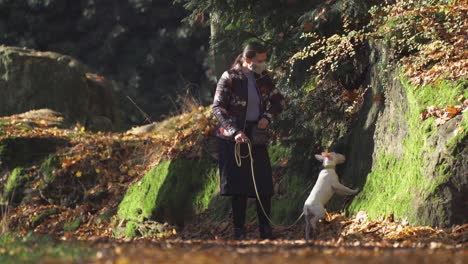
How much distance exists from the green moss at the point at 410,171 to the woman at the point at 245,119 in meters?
0.99

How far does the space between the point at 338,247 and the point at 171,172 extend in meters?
6.47

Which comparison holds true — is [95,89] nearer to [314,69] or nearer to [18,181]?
[18,181]

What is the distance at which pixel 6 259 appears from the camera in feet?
23.5

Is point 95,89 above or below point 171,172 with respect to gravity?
above

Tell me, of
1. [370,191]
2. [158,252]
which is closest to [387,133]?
[370,191]

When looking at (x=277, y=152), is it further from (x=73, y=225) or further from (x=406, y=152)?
(x=73, y=225)

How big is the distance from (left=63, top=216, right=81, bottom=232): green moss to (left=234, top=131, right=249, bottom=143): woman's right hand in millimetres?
4312

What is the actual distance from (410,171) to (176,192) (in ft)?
13.5

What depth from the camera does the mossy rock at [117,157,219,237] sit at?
13.4 m

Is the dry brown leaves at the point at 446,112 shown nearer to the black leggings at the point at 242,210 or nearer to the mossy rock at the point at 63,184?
the black leggings at the point at 242,210

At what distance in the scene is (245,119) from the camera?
430 inches

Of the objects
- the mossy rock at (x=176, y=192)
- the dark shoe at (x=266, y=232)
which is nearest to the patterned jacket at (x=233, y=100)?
the dark shoe at (x=266, y=232)

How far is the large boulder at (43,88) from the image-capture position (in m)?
21.2

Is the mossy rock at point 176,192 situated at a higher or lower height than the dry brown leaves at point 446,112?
lower
